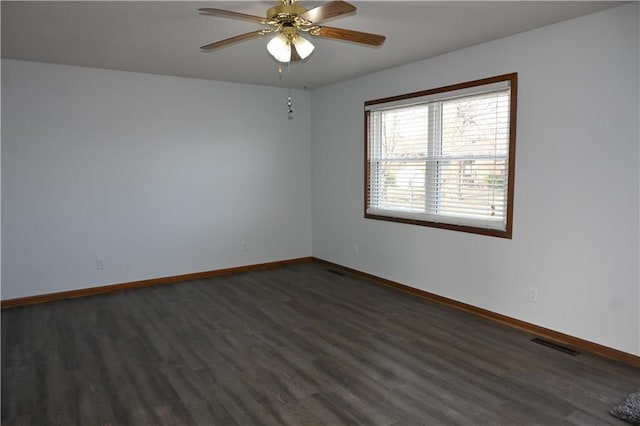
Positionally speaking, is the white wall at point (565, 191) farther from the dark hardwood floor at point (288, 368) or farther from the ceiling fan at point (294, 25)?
the ceiling fan at point (294, 25)

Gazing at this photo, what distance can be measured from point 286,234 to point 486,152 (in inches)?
126

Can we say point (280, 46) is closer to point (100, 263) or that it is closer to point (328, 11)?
point (328, 11)

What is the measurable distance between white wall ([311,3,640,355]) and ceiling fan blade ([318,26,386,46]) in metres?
1.57

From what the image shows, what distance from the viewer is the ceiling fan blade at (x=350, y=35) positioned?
8.85 feet

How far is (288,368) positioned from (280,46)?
2.20 metres

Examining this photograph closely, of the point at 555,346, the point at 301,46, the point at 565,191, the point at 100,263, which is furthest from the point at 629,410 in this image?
the point at 100,263

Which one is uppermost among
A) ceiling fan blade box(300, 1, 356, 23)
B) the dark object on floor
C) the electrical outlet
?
ceiling fan blade box(300, 1, 356, 23)

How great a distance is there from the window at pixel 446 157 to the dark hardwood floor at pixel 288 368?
1011 millimetres

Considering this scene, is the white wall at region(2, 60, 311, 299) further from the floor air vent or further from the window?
the floor air vent

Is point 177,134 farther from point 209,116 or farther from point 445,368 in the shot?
point 445,368

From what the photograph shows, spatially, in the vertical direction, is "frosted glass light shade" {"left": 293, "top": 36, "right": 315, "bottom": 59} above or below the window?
above

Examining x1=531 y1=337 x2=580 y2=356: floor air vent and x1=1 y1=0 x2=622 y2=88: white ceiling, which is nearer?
x1=1 y1=0 x2=622 y2=88: white ceiling

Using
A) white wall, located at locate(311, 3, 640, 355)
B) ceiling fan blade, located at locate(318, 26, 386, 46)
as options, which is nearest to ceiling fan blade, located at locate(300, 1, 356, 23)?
ceiling fan blade, located at locate(318, 26, 386, 46)

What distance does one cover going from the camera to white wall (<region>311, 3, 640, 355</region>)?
3.03 meters
